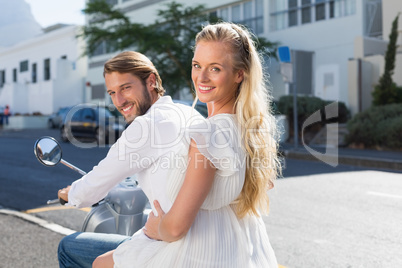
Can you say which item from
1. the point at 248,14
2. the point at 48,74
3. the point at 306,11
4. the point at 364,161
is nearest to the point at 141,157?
the point at 364,161

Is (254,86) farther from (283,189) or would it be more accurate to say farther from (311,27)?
(311,27)

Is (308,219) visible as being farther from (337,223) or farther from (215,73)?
(215,73)

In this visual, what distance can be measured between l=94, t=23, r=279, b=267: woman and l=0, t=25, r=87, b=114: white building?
3552 centimetres

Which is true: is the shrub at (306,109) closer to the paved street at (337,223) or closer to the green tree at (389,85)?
the green tree at (389,85)

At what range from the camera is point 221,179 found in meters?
1.65

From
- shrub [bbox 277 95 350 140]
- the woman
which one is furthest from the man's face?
shrub [bbox 277 95 350 140]

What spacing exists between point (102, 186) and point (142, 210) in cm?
70

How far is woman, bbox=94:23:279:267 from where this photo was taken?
1613 mm

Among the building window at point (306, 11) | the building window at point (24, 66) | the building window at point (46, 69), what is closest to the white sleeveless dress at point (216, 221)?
the building window at point (306, 11)

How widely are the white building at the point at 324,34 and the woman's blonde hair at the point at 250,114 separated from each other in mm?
16708

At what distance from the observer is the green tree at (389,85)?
15.8 m

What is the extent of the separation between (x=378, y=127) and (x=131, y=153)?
13.2m

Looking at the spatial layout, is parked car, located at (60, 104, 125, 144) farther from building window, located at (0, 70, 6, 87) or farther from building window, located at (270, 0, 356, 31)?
building window, located at (0, 70, 6, 87)

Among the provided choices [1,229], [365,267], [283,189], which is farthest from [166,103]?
[283,189]
